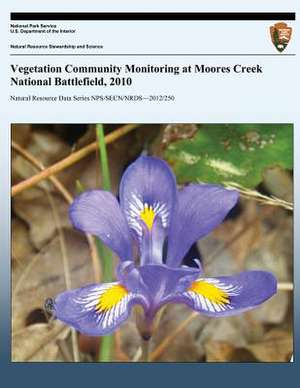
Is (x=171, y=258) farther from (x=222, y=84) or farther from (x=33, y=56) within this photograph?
(x=33, y=56)

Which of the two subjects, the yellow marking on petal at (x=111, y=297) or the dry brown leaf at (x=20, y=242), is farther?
the dry brown leaf at (x=20, y=242)

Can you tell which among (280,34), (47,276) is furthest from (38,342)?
(280,34)

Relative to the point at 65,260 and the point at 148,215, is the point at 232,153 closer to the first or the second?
the point at 148,215

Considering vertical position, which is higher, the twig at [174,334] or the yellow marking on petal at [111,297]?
the yellow marking on petal at [111,297]

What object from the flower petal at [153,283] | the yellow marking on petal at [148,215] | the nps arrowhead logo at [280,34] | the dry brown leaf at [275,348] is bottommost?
the dry brown leaf at [275,348]

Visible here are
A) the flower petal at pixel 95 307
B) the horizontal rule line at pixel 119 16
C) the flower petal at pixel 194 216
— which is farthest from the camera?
the horizontal rule line at pixel 119 16

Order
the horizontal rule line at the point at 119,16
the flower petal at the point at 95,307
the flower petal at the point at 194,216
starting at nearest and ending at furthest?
the flower petal at the point at 95,307, the flower petal at the point at 194,216, the horizontal rule line at the point at 119,16

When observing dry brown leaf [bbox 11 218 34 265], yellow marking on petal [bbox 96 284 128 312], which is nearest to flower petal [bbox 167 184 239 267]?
yellow marking on petal [bbox 96 284 128 312]

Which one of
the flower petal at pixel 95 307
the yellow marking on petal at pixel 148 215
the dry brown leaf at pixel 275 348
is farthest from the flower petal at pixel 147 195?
the dry brown leaf at pixel 275 348

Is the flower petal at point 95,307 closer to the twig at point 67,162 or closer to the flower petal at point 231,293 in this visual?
the flower petal at point 231,293
